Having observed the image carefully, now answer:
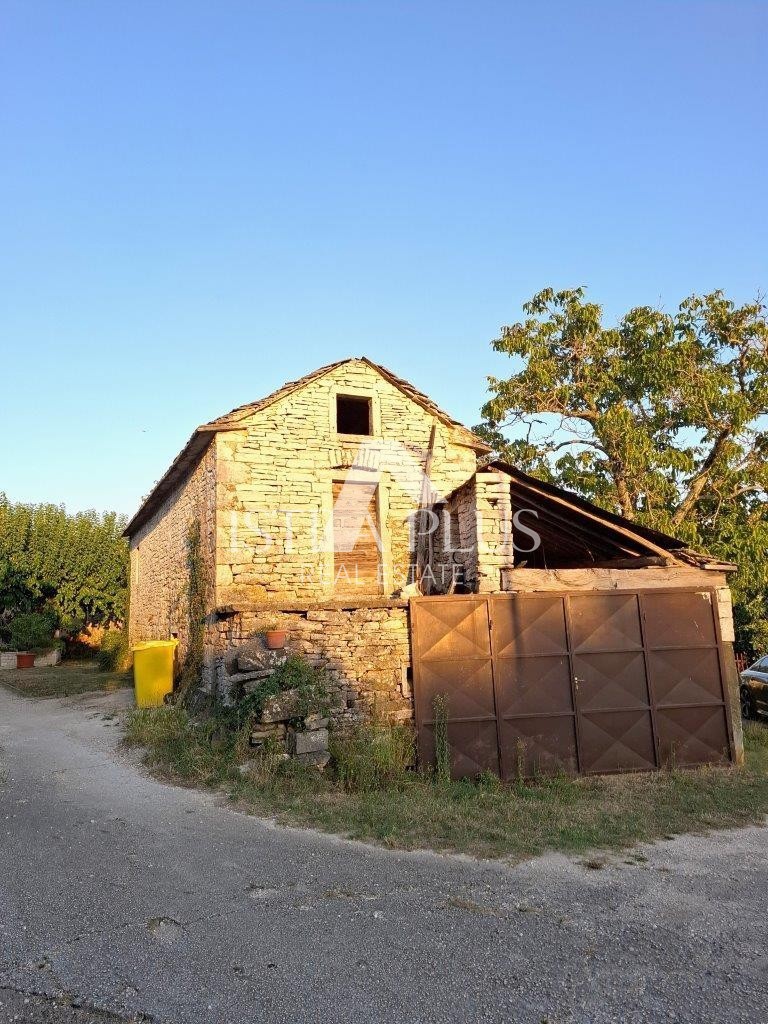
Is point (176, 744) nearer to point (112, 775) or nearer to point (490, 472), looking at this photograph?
point (112, 775)

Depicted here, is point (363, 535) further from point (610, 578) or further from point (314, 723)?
point (610, 578)

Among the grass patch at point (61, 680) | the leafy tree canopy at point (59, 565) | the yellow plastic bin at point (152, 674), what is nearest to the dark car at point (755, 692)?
the yellow plastic bin at point (152, 674)

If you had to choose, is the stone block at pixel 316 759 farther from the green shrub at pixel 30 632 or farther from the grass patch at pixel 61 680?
the green shrub at pixel 30 632

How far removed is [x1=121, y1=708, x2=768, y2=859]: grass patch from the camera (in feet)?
18.8

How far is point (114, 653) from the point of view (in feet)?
58.8

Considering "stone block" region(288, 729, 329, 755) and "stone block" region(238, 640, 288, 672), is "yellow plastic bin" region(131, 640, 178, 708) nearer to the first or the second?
"stone block" region(238, 640, 288, 672)

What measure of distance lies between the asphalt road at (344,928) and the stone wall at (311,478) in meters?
3.83

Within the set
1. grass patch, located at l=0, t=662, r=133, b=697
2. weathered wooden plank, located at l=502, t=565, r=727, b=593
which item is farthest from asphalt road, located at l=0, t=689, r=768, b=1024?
grass patch, located at l=0, t=662, r=133, b=697

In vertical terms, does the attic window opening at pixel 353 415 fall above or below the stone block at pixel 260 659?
above

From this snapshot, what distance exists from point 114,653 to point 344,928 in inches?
619

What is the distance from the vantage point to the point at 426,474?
424 inches

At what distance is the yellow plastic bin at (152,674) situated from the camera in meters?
10.5

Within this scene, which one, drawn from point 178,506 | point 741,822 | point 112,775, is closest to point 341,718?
point 112,775

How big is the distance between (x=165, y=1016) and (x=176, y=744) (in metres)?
5.08
